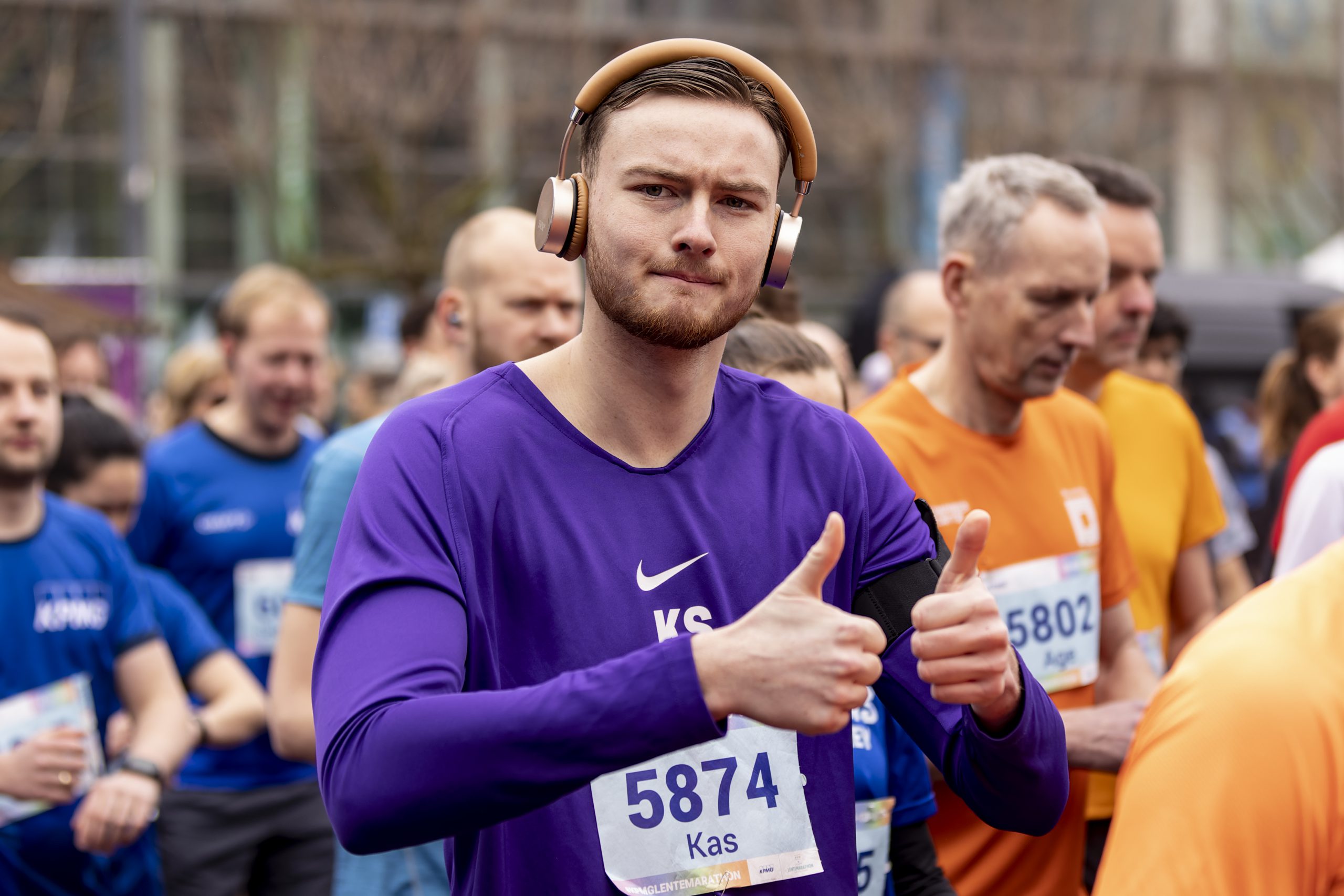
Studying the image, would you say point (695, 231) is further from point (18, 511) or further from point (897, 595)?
point (18, 511)

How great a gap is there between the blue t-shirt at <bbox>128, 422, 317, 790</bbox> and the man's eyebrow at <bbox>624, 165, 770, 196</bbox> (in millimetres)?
3372

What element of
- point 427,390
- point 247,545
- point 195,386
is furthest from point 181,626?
point 195,386

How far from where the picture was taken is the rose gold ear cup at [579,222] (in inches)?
75.4

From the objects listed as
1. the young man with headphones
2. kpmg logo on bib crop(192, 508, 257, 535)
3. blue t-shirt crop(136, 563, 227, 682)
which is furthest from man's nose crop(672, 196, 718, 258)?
kpmg logo on bib crop(192, 508, 257, 535)

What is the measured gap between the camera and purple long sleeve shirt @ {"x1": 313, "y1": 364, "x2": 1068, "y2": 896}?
146cm

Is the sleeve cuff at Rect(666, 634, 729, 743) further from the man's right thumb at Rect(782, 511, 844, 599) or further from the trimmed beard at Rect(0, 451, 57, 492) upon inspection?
the trimmed beard at Rect(0, 451, 57, 492)

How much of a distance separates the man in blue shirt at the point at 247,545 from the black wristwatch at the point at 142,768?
3.31 ft

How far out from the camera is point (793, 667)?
145cm

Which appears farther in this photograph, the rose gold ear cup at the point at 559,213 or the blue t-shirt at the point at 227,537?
the blue t-shirt at the point at 227,537

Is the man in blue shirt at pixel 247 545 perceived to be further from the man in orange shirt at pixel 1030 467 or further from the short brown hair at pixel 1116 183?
the short brown hair at pixel 1116 183

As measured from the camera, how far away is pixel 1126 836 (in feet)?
4.93

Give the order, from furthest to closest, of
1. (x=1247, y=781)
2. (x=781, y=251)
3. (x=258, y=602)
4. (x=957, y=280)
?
(x=258, y=602) < (x=957, y=280) < (x=781, y=251) < (x=1247, y=781)

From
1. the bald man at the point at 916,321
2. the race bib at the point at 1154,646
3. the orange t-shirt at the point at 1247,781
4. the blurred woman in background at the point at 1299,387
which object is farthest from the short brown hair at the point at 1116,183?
the orange t-shirt at the point at 1247,781

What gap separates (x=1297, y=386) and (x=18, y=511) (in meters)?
4.73
